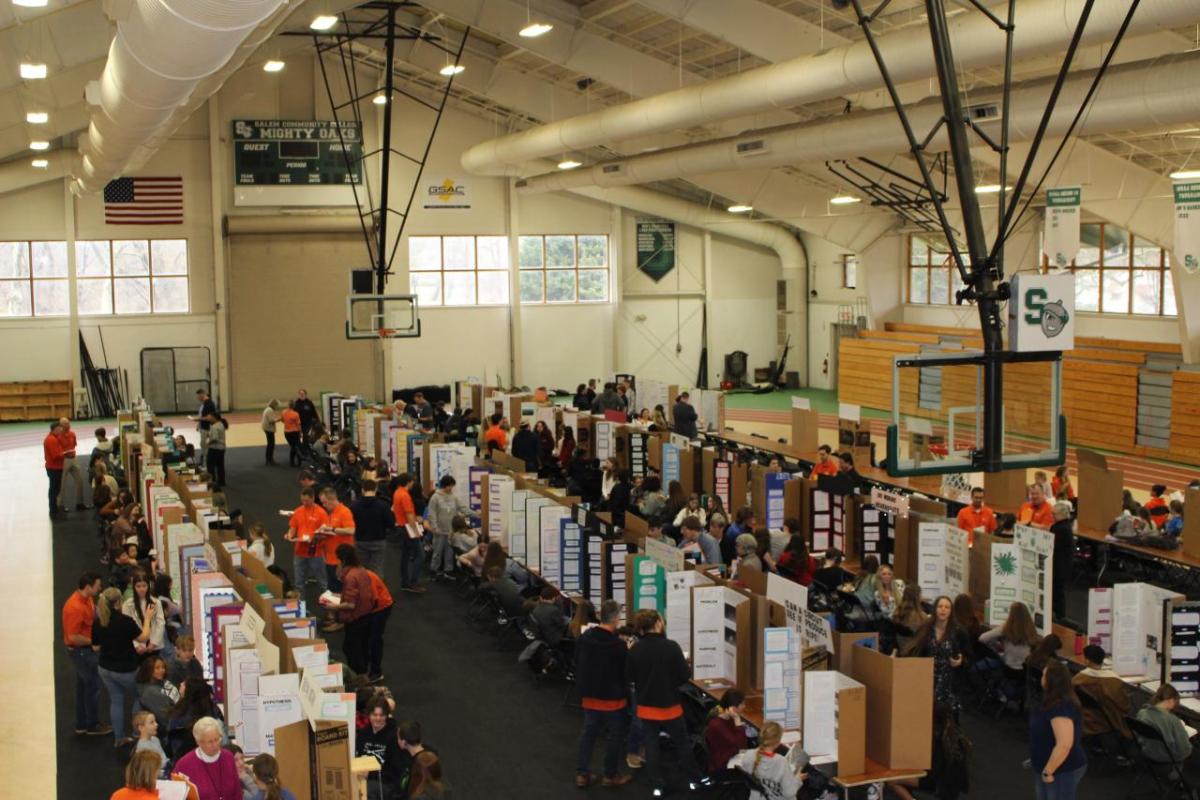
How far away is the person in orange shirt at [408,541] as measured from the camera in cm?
1444

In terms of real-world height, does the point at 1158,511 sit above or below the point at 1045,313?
below

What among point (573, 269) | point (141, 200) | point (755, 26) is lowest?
point (573, 269)

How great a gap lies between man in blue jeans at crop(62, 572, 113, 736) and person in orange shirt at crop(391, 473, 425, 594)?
4422 millimetres

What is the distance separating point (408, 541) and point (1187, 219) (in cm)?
1101

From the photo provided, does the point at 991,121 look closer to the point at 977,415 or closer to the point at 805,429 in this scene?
the point at 805,429

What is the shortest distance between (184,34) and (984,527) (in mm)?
A: 9178

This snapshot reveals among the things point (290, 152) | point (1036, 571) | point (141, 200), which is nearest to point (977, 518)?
point (1036, 571)

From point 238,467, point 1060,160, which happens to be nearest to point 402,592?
point 238,467

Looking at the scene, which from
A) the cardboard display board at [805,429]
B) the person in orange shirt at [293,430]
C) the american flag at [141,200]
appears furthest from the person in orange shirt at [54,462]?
the american flag at [141,200]

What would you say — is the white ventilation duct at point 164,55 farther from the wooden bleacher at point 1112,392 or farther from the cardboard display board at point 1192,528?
the wooden bleacher at point 1112,392

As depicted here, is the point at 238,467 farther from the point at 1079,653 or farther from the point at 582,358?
the point at 1079,653

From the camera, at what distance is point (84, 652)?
1029cm

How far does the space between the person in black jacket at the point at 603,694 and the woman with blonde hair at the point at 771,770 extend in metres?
1.46

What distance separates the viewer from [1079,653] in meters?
10.4
